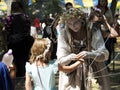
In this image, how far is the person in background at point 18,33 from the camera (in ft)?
25.3

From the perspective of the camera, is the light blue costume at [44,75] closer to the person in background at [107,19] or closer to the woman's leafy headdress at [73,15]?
the woman's leafy headdress at [73,15]

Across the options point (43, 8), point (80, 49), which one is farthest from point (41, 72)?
point (43, 8)

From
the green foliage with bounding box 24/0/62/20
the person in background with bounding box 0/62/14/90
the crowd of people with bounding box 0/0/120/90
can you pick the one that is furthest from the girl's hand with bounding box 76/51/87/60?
the green foliage with bounding box 24/0/62/20

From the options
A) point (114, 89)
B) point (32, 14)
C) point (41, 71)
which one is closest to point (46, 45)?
point (41, 71)

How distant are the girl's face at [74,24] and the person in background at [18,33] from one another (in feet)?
11.6

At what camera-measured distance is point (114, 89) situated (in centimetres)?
785

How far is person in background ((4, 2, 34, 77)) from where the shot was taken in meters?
7.72

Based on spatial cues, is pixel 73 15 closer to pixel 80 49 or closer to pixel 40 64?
pixel 80 49

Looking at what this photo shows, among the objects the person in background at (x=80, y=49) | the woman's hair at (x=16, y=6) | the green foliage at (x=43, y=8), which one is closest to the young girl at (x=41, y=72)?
the person in background at (x=80, y=49)

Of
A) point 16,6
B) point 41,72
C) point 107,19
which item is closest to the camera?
point 41,72

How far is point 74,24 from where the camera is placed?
163 inches

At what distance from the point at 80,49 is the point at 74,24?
0.28 m

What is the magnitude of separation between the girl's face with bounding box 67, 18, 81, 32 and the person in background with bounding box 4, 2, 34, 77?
354 centimetres

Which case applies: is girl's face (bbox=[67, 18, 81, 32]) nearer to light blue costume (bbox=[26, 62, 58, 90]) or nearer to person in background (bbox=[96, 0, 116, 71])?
light blue costume (bbox=[26, 62, 58, 90])
